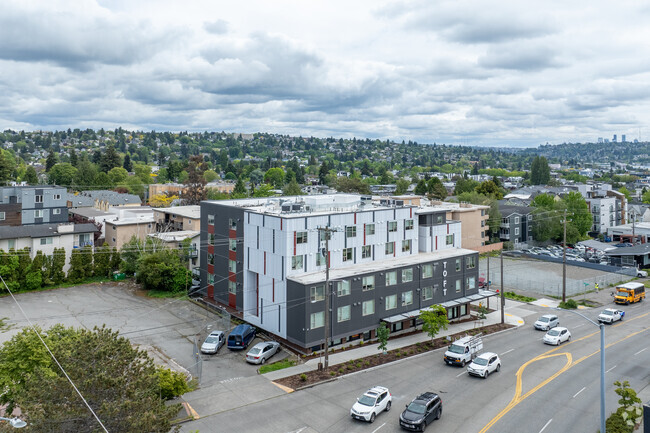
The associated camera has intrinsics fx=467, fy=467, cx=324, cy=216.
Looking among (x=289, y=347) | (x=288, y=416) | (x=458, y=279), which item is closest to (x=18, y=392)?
(x=288, y=416)

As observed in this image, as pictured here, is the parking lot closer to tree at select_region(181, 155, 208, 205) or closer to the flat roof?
the flat roof

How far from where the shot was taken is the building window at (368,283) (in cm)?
3803

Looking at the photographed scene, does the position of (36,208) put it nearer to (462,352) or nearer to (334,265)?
(334,265)

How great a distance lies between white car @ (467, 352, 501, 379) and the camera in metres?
31.5

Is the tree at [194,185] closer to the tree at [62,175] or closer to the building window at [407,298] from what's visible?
the tree at [62,175]

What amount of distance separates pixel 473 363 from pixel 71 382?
25006 millimetres

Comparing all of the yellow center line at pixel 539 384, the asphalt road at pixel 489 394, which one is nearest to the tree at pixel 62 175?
the asphalt road at pixel 489 394

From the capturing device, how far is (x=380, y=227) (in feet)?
142

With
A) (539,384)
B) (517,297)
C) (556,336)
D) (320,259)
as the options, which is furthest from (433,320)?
(517,297)

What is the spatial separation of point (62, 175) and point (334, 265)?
127 m

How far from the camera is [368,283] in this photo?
38.3m

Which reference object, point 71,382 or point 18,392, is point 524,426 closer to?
point 71,382

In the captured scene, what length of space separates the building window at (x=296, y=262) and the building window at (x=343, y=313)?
476cm

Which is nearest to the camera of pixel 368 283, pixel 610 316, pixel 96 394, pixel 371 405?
pixel 96 394
